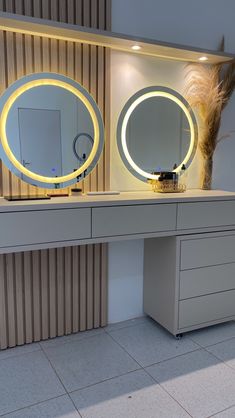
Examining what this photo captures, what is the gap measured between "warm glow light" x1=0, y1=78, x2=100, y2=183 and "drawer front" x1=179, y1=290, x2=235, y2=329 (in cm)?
114

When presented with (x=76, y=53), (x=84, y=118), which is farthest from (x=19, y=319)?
(x=76, y=53)

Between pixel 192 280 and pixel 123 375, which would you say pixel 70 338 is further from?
pixel 192 280

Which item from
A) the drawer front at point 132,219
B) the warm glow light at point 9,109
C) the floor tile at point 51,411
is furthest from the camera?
the warm glow light at point 9,109

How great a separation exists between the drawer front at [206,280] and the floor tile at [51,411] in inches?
39.0

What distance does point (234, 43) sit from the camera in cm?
279

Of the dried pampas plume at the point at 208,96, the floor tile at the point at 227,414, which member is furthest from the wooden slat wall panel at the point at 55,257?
the floor tile at the point at 227,414

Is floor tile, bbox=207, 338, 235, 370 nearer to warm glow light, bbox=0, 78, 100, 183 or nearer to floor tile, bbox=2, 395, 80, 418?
floor tile, bbox=2, 395, 80, 418

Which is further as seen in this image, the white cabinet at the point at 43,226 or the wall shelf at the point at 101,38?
the wall shelf at the point at 101,38

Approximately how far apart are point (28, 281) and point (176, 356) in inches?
41.8

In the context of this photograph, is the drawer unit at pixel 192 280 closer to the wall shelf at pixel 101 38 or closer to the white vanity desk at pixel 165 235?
the white vanity desk at pixel 165 235

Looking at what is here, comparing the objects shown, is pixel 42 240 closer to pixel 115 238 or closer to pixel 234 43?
pixel 115 238

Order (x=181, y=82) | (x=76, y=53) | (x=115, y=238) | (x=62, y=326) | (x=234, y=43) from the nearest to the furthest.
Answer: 1. (x=115, y=238)
2. (x=76, y=53)
3. (x=62, y=326)
4. (x=181, y=82)
5. (x=234, y=43)

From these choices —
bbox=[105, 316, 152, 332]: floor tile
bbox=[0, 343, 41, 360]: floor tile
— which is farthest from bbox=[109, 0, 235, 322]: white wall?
bbox=[0, 343, 41, 360]: floor tile

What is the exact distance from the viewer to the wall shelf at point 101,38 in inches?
73.5
